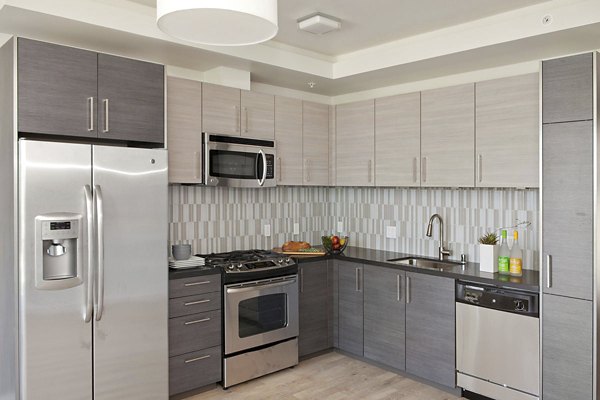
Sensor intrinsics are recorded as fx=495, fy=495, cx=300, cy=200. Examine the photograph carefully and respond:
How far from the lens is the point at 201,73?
4.18 m

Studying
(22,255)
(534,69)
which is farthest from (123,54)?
(534,69)

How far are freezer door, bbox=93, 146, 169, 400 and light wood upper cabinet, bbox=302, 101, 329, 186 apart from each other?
1641 mm

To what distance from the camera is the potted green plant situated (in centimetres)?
364

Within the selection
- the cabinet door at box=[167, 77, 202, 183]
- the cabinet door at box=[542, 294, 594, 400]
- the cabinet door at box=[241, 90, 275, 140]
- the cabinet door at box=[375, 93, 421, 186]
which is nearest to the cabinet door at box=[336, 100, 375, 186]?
the cabinet door at box=[375, 93, 421, 186]

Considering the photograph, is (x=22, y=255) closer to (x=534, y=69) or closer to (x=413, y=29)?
(x=413, y=29)

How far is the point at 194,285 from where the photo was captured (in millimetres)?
3488

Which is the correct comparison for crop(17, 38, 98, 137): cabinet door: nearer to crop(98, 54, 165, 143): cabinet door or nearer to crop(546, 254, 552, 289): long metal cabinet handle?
crop(98, 54, 165, 143): cabinet door

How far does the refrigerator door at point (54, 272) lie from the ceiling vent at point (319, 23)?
67.4 inches

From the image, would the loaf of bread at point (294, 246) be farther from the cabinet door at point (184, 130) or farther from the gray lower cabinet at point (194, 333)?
the cabinet door at point (184, 130)

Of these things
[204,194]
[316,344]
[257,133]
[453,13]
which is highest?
[453,13]

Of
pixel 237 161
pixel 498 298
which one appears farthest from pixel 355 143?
pixel 498 298

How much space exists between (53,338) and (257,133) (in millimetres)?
2165

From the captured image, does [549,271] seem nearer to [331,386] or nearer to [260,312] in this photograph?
[331,386]

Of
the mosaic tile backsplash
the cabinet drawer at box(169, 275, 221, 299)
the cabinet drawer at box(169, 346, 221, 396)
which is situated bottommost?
the cabinet drawer at box(169, 346, 221, 396)
